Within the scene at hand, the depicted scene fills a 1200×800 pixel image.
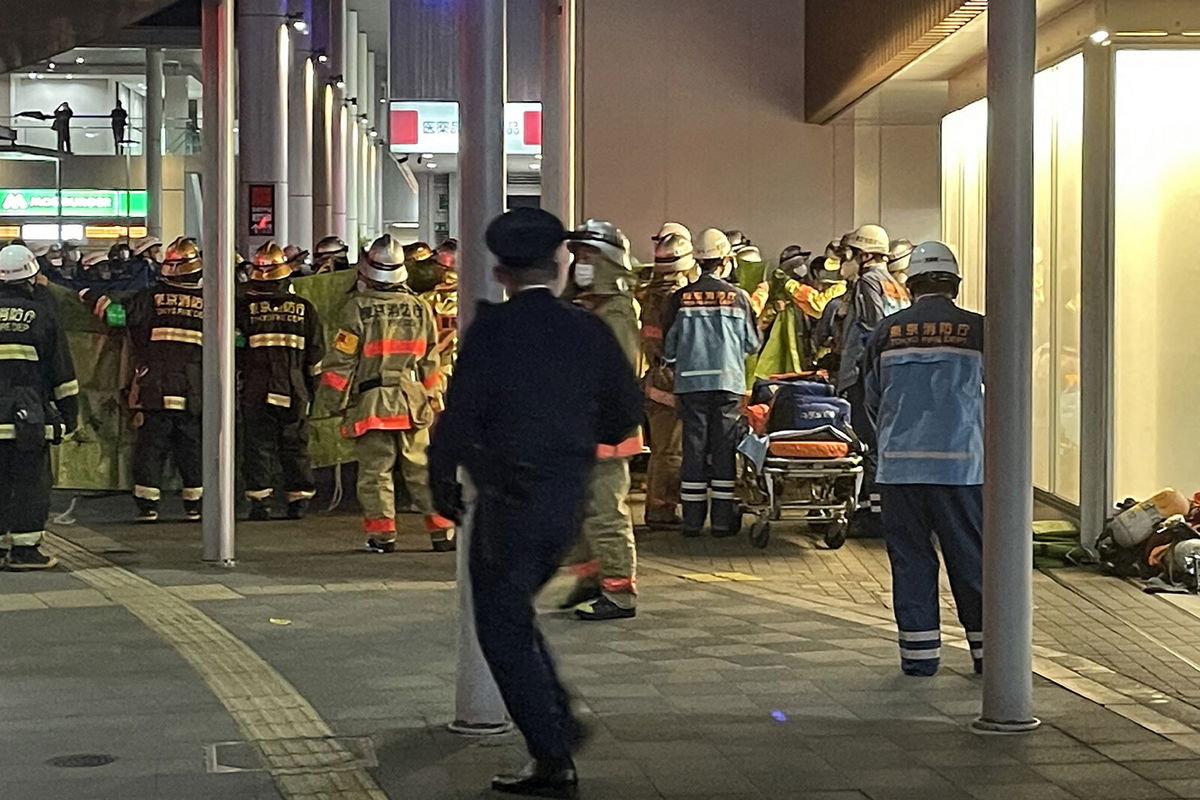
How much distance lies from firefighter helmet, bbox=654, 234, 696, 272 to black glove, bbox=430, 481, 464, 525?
7.96 metres

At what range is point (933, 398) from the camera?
8.41 meters

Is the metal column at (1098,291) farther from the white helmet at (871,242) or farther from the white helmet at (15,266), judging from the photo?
the white helmet at (15,266)

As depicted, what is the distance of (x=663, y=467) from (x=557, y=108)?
2.75m

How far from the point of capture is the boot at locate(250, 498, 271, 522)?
1454 centimetres

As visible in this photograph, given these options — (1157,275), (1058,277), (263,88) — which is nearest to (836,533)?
(1058,277)

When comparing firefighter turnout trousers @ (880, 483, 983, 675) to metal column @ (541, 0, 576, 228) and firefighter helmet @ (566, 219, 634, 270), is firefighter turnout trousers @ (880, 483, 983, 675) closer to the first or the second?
firefighter helmet @ (566, 219, 634, 270)

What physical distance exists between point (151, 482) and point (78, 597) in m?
3.64

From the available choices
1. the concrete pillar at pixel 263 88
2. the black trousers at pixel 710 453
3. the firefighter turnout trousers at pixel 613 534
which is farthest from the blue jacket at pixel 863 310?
the concrete pillar at pixel 263 88

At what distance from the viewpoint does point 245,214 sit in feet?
86.5

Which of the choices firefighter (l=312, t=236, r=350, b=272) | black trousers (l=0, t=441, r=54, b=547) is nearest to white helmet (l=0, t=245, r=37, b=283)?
black trousers (l=0, t=441, r=54, b=547)

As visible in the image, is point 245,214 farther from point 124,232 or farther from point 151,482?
point 124,232

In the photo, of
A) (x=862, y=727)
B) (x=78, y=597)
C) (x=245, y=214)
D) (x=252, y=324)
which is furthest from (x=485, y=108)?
(x=245, y=214)

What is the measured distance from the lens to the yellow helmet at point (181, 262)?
14062 millimetres

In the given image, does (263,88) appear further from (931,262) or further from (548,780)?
(548,780)
